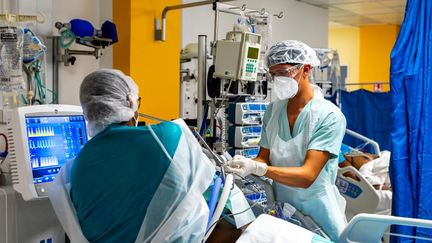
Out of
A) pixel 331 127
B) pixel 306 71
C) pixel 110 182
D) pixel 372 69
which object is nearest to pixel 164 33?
pixel 306 71

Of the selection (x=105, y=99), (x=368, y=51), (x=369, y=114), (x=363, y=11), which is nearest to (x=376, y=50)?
(x=368, y=51)

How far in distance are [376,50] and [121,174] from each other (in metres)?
8.51

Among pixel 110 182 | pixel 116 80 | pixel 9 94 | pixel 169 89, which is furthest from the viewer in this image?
pixel 169 89

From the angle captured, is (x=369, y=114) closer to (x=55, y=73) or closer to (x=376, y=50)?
(x=376, y=50)

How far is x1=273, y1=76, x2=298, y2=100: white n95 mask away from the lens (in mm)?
2215

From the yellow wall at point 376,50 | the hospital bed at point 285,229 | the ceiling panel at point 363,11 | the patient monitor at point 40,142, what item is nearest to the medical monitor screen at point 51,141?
the patient monitor at point 40,142

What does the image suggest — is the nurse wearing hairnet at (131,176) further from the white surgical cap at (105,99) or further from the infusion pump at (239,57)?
the infusion pump at (239,57)

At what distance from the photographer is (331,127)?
2064mm

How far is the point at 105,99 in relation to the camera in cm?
156

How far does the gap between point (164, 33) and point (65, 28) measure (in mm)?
941

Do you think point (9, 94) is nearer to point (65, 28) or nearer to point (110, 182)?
point (65, 28)

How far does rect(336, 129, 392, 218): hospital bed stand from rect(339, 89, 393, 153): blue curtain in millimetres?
2790

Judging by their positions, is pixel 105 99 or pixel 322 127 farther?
pixel 322 127

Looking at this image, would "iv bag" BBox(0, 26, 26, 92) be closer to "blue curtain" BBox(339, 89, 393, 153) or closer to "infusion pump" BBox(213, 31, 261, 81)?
"infusion pump" BBox(213, 31, 261, 81)
